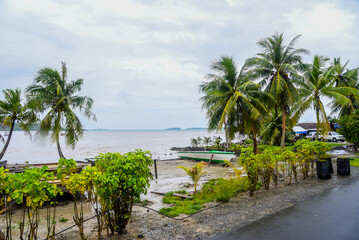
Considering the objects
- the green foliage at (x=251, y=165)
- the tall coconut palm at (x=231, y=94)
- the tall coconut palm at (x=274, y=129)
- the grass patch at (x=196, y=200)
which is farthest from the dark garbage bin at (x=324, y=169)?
the tall coconut palm at (x=274, y=129)

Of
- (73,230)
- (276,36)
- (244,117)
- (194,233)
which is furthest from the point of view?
(276,36)

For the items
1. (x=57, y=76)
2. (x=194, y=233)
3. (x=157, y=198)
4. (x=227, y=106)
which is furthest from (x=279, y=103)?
(x=57, y=76)

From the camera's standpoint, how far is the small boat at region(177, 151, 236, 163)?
18.9m

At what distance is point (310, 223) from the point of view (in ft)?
15.6

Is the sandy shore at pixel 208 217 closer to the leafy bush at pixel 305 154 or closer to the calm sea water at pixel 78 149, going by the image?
the leafy bush at pixel 305 154

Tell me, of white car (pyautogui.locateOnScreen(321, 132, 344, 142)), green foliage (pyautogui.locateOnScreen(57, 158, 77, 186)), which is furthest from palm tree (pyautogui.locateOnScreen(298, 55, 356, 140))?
green foliage (pyautogui.locateOnScreen(57, 158, 77, 186))

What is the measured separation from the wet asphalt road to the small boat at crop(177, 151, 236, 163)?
Result: 12492mm

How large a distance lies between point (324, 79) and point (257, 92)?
8408 mm

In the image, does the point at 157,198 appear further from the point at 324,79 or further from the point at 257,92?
the point at 324,79

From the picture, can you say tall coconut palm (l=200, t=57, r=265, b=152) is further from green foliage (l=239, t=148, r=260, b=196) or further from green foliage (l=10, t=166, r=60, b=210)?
green foliage (l=10, t=166, r=60, b=210)

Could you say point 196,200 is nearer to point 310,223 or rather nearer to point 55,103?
point 310,223

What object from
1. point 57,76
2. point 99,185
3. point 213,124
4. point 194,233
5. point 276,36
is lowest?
point 194,233

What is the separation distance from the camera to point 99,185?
436cm

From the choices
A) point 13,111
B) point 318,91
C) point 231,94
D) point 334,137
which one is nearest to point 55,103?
point 13,111
